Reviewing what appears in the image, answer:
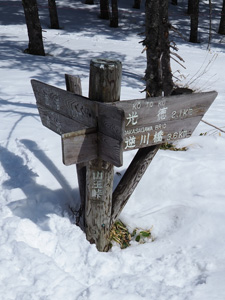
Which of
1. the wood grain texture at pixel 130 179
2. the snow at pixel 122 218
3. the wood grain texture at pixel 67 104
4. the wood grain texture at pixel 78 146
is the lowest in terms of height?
the snow at pixel 122 218

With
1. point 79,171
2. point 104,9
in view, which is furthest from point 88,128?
point 104,9

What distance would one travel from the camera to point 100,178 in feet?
8.30

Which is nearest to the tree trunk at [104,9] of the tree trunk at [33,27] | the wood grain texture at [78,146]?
the tree trunk at [33,27]

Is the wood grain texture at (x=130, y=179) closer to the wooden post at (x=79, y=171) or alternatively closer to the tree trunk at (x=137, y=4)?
the wooden post at (x=79, y=171)

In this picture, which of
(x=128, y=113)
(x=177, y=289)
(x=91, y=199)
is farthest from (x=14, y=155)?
(x=177, y=289)

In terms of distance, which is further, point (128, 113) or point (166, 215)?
point (166, 215)

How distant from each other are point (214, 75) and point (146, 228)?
20.8 feet

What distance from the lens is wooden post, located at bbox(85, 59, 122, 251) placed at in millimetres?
2131

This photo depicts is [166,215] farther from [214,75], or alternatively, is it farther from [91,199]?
[214,75]

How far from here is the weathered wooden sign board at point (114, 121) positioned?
210 cm

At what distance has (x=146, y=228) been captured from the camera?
3.15 metres

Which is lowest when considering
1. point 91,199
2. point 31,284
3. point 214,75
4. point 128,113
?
point 214,75

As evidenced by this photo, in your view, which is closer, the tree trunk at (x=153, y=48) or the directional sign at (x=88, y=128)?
the directional sign at (x=88, y=128)

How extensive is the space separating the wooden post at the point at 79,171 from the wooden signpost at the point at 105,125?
195mm
